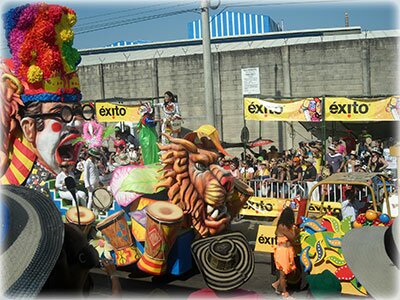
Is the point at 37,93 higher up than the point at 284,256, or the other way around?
the point at 37,93

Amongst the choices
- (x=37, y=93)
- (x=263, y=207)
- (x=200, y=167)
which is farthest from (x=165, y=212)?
(x=263, y=207)

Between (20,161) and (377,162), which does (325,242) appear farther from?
(377,162)

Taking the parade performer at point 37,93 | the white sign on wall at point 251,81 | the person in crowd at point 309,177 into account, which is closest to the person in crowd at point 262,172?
the person in crowd at point 309,177

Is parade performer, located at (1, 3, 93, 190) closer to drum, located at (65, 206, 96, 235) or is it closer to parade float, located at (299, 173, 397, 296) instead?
drum, located at (65, 206, 96, 235)

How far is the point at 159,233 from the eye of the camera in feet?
22.3

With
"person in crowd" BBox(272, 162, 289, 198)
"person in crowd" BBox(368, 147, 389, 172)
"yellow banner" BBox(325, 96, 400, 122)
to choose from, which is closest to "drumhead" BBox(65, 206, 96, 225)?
"person in crowd" BBox(272, 162, 289, 198)

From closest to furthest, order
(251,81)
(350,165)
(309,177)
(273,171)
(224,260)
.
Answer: (224,260) < (309,177) < (350,165) < (273,171) < (251,81)

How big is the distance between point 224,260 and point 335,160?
262 inches

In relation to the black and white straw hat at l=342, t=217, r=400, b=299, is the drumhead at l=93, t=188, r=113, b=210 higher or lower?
lower

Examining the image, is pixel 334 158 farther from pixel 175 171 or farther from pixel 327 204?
pixel 175 171

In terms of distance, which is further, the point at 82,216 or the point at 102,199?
the point at 102,199

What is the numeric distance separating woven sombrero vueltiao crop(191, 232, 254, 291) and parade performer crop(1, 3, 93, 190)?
294cm

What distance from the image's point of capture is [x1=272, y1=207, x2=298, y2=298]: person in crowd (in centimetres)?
664

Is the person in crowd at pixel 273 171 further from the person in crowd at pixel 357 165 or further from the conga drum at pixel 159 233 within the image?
the conga drum at pixel 159 233
